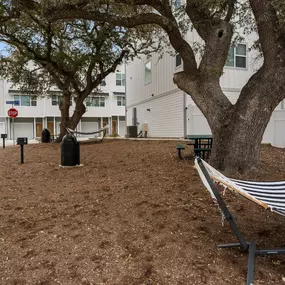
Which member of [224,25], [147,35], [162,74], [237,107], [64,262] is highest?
[147,35]

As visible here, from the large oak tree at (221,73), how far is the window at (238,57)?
23.5ft

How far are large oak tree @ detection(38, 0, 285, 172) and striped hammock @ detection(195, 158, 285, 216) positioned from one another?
2.11 meters

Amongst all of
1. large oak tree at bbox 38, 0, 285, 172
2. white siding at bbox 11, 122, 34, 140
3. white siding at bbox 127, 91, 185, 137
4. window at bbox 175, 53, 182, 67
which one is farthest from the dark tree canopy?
white siding at bbox 11, 122, 34, 140

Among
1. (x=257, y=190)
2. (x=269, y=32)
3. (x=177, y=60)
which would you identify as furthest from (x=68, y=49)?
(x=257, y=190)

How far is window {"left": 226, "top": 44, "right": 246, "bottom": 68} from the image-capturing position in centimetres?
1287

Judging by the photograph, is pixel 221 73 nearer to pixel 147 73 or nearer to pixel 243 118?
pixel 243 118

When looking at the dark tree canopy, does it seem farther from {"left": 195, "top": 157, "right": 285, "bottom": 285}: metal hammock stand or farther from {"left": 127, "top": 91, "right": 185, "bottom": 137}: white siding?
{"left": 127, "top": 91, "right": 185, "bottom": 137}: white siding

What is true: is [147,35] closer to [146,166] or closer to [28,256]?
[146,166]

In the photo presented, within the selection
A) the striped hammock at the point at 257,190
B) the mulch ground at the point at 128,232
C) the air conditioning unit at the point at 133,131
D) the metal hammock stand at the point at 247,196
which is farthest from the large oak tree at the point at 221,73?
the air conditioning unit at the point at 133,131

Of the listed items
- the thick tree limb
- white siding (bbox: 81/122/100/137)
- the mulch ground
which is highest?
the thick tree limb

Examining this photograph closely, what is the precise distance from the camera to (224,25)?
5.65 metres

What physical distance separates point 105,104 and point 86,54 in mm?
21111

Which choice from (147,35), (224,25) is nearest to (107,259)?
(224,25)

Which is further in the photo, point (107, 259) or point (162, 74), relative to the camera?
point (162, 74)
